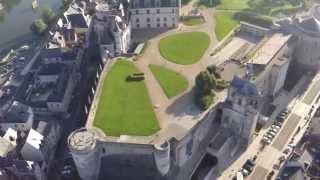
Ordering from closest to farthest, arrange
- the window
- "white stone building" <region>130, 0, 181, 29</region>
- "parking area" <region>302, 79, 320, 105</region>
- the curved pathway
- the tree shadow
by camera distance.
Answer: the window
the curved pathway
"parking area" <region>302, 79, 320, 105</region>
the tree shadow
"white stone building" <region>130, 0, 181, 29</region>

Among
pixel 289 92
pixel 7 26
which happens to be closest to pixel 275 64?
pixel 289 92

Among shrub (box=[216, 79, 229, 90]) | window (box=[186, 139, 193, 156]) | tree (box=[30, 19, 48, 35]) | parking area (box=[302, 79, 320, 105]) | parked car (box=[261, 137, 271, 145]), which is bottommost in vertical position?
Result: parked car (box=[261, 137, 271, 145])

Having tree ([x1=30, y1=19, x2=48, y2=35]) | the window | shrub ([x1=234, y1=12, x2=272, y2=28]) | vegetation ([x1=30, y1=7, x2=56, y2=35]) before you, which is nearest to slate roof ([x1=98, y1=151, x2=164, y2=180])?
the window

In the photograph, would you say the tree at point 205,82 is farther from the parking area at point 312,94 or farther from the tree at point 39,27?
the tree at point 39,27

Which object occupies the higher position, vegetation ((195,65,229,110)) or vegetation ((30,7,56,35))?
vegetation ((30,7,56,35))

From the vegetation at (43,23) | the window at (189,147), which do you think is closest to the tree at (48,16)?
the vegetation at (43,23)

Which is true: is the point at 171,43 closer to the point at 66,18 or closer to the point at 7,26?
the point at 66,18

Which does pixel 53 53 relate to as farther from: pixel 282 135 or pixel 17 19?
pixel 282 135

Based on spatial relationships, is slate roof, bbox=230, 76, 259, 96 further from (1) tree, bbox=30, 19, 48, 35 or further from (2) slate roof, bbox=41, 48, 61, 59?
(1) tree, bbox=30, 19, 48, 35
